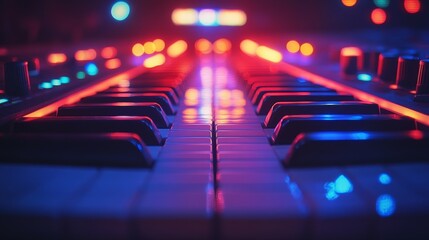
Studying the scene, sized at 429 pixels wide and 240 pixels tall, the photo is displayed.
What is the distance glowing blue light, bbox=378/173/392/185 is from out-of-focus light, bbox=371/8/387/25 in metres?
6.43

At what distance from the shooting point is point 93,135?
1.17 metres

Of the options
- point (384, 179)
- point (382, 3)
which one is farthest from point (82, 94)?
point (382, 3)

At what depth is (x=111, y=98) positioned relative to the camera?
1.96 metres

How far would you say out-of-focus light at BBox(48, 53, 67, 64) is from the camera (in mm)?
3279

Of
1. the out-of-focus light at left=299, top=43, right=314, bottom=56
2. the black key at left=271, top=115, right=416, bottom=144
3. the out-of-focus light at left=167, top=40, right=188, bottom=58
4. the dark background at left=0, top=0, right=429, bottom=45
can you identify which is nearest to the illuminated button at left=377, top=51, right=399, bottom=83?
the black key at left=271, top=115, right=416, bottom=144

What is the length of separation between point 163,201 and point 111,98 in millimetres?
1175

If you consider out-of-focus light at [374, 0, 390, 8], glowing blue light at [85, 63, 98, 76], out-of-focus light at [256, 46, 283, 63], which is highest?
out-of-focus light at [374, 0, 390, 8]

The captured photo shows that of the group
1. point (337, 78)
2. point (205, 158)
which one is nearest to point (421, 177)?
point (205, 158)

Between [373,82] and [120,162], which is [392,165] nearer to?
[120,162]

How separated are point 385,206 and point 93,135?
813mm

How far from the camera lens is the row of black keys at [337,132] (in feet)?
3.72

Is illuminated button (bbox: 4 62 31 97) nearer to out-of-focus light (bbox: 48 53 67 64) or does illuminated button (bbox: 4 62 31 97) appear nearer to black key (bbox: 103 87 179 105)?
black key (bbox: 103 87 179 105)

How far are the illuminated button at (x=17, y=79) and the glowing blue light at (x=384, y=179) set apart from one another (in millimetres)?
1580

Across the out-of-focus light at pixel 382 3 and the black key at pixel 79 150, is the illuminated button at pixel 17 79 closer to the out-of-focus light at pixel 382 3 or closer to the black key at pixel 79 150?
the black key at pixel 79 150
